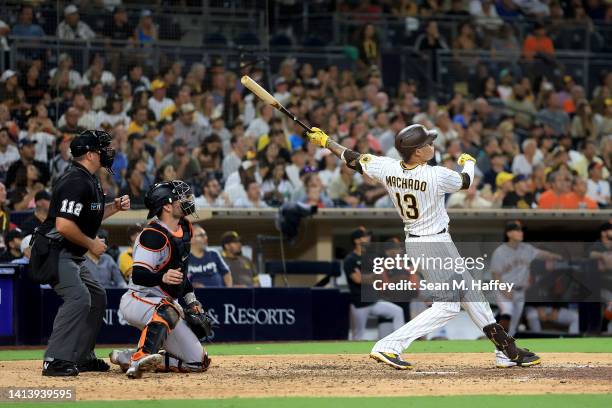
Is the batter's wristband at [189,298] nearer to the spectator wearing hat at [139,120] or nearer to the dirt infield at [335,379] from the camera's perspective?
the dirt infield at [335,379]

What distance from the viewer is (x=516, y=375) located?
906 centimetres

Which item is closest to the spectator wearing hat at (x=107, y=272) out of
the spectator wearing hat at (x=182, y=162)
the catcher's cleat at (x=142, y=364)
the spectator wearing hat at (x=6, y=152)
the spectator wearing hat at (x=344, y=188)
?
the spectator wearing hat at (x=182, y=162)

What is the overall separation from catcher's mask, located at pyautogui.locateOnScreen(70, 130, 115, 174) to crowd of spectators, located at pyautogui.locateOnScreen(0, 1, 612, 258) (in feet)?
14.4

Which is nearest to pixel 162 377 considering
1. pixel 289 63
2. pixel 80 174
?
pixel 80 174

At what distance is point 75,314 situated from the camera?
916 centimetres

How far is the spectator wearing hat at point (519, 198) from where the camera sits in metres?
17.3

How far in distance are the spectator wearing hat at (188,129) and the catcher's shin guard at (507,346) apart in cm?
839

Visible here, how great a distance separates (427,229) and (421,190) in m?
0.34

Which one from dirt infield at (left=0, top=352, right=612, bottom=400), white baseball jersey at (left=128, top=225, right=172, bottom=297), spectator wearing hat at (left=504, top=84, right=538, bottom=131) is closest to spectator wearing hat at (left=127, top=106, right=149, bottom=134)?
dirt infield at (left=0, top=352, right=612, bottom=400)

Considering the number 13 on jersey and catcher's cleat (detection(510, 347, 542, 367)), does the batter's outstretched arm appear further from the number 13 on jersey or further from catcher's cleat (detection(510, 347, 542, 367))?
catcher's cleat (detection(510, 347, 542, 367))

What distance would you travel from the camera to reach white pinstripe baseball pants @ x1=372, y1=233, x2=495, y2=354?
31.1 feet

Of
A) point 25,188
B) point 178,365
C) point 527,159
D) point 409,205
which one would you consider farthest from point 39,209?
point 527,159

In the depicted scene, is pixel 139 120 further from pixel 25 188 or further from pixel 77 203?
pixel 77 203

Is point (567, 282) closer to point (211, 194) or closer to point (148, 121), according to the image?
point (211, 194)
